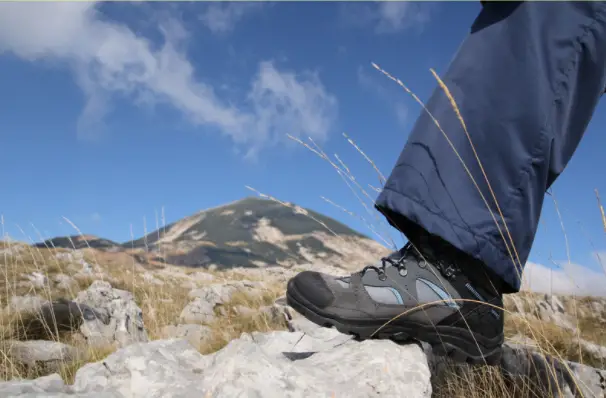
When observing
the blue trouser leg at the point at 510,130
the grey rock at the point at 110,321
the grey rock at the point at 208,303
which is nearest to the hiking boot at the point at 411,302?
the blue trouser leg at the point at 510,130

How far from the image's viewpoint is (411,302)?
1695 mm

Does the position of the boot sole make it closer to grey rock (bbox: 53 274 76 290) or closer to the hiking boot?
the hiking boot

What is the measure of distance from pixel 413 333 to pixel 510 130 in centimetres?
85

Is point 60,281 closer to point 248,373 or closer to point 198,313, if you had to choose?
point 198,313

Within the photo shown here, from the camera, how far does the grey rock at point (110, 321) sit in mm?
4137

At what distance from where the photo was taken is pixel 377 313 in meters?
1.68

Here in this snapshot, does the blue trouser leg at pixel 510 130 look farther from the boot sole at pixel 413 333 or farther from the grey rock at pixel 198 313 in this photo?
the grey rock at pixel 198 313

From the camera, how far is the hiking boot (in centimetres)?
168

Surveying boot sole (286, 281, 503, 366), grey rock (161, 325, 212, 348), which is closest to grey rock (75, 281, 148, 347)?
grey rock (161, 325, 212, 348)

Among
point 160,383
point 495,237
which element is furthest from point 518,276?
point 160,383

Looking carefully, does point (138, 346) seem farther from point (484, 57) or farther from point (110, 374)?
point (484, 57)

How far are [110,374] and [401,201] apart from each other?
114 centimetres

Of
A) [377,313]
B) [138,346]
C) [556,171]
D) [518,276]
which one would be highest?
[556,171]

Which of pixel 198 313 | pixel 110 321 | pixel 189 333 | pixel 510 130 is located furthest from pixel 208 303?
pixel 510 130
